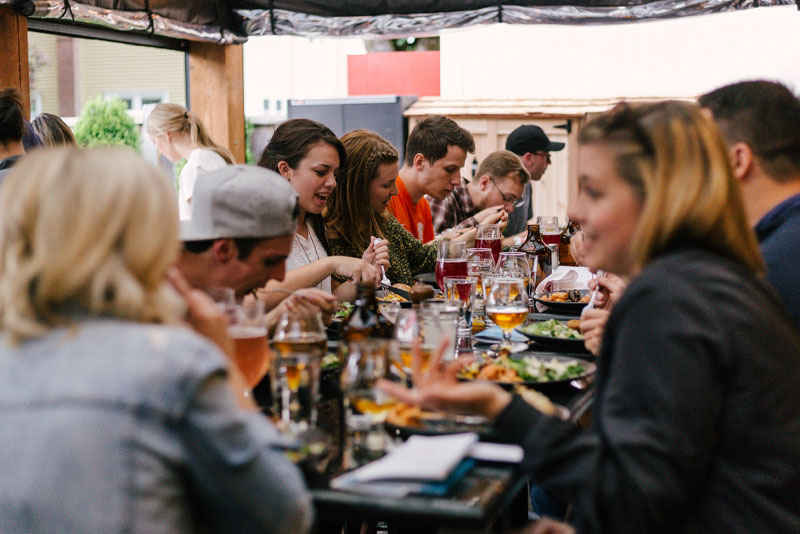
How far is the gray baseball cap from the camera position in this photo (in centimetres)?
192

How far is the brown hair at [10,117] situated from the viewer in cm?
371

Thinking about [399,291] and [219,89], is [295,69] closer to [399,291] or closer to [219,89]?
[219,89]

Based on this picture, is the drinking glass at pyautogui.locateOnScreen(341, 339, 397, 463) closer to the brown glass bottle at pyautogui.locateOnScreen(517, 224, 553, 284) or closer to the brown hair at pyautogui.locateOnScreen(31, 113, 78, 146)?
the brown glass bottle at pyautogui.locateOnScreen(517, 224, 553, 284)

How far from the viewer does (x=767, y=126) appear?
2.04 meters

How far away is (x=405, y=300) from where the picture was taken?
2.98m

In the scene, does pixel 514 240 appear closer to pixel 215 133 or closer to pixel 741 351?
pixel 215 133

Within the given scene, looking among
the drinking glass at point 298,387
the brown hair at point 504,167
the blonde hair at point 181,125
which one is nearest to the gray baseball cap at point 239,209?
the drinking glass at point 298,387

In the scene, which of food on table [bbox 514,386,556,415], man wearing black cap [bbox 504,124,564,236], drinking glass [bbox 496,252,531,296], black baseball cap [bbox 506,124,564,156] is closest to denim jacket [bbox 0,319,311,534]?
food on table [bbox 514,386,556,415]

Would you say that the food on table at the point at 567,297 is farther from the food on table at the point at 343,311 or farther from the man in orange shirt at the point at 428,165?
the man in orange shirt at the point at 428,165

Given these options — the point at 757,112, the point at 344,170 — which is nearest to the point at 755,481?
the point at 757,112

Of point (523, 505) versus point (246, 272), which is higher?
point (246, 272)

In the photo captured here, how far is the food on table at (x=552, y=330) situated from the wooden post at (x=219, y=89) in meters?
4.20

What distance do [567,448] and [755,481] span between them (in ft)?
0.99

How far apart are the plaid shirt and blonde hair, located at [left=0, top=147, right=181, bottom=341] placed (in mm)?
4876
